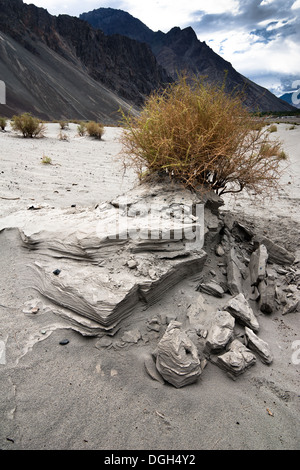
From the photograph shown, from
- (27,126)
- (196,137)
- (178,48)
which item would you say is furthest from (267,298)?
(178,48)

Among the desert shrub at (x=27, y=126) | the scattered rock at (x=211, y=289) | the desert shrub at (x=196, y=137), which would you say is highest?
the desert shrub at (x=27, y=126)

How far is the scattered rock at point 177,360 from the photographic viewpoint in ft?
5.21

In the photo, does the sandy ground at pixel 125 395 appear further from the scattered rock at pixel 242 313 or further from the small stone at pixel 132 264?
the small stone at pixel 132 264

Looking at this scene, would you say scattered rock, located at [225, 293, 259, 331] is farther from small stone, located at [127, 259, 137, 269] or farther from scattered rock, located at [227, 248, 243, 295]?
small stone, located at [127, 259, 137, 269]

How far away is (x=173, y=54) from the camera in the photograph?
509 feet

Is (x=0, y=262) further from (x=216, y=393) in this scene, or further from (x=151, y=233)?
(x=216, y=393)

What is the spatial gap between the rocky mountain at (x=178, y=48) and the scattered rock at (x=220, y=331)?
133m

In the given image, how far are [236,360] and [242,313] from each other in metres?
0.43

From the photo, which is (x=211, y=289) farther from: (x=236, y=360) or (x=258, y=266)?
(x=236, y=360)

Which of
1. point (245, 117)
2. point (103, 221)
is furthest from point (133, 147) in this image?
point (245, 117)

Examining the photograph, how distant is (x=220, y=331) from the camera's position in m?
1.85

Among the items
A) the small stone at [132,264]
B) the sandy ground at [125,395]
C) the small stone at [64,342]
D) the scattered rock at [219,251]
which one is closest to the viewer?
the sandy ground at [125,395]

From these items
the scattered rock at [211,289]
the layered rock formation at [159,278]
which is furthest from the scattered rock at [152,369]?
the scattered rock at [211,289]

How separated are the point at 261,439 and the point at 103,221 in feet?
6.42
